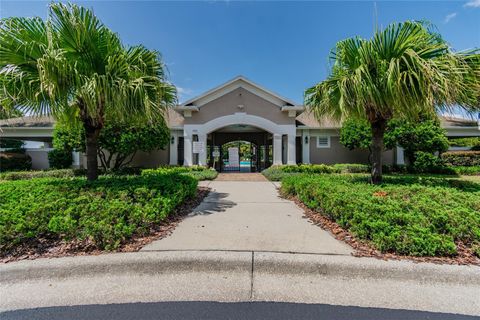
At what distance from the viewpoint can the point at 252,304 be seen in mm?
2490

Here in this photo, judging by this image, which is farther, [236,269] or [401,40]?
[401,40]

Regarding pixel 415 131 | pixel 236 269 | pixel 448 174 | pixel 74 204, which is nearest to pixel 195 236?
pixel 236 269

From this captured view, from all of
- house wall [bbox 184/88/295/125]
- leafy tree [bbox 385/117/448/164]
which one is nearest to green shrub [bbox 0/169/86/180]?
house wall [bbox 184/88/295/125]

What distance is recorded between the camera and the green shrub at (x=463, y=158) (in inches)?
630

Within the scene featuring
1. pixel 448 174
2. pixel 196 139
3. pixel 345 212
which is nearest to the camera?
pixel 345 212

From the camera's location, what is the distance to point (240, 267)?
3.09m

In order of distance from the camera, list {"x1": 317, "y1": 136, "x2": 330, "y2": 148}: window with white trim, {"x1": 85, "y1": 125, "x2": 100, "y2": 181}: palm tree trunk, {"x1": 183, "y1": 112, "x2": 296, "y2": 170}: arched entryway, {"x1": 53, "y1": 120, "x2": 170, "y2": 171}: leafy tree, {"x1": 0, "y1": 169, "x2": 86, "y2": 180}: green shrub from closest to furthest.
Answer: {"x1": 85, "y1": 125, "x2": 100, "y2": 181}: palm tree trunk, {"x1": 0, "y1": 169, "x2": 86, "y2": 180}: green shrub, {"x1": 53, "y1": 120, "x2": 170, "y2": 171}: leafy tree, {"x1": 183, "y1": 112, "x2": 296, "y2": 170}: arched entryway, {"x1": 317, "y1": 136, "x2": 330, "y2": 148}: window with white trim

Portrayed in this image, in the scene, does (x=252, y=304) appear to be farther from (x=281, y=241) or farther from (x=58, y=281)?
(x=58, y=281)

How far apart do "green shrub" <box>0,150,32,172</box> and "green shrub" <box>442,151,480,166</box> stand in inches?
1154

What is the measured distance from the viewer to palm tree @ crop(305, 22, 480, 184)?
4.80 metres

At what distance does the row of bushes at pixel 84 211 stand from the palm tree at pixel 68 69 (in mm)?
1711

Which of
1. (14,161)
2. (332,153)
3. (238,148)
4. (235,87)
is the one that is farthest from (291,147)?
(14,161)

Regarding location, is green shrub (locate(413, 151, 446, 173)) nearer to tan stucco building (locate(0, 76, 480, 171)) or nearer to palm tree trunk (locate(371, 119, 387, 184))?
tan stucco building (locate(0, 76, 480, 171))

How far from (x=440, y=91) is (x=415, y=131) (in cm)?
1070
